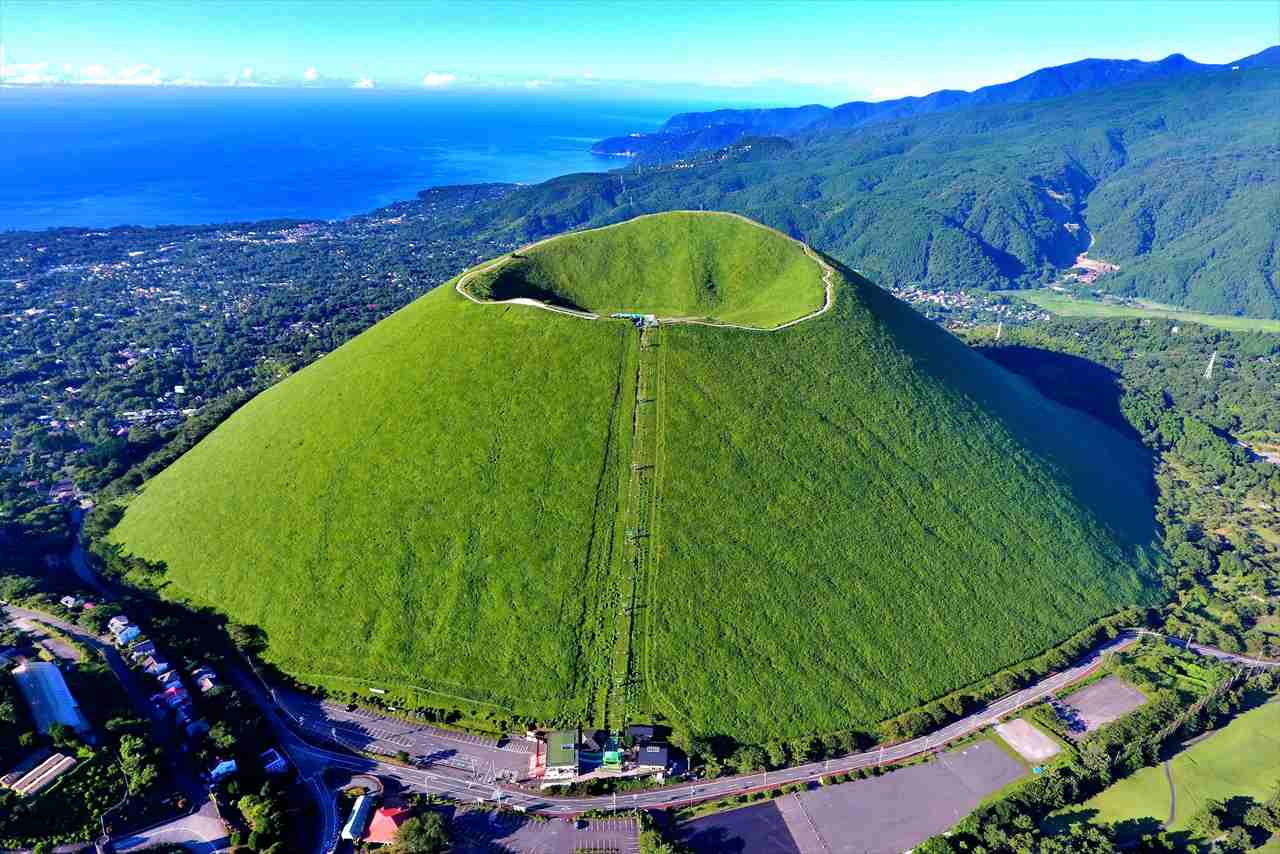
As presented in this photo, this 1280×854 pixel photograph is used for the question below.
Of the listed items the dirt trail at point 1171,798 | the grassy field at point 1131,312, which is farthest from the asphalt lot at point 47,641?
the grassy field at point 1131,312

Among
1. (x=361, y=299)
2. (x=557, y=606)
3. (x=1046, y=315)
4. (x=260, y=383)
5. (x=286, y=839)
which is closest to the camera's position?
(x=286, y=839)

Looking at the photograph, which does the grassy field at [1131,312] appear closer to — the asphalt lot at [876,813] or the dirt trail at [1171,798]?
the dirt trail at [1171,798]

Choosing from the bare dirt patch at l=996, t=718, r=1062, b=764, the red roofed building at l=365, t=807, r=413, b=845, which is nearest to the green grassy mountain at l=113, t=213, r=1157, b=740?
the bare dirt patch at l=996, t=718, r=1062, b=764

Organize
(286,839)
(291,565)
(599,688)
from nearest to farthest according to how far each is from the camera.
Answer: (286,839) → (599,688) → (291,565)

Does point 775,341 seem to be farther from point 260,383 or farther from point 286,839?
point 260,383

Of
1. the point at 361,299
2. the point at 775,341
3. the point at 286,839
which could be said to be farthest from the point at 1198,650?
the point at 361,299

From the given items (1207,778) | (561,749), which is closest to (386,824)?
(561,749)
